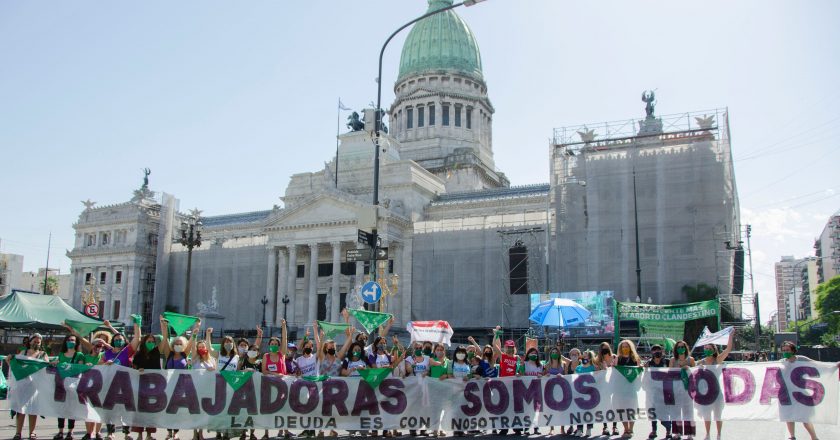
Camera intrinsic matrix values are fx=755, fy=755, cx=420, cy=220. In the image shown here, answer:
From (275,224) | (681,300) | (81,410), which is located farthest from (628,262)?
(81,410)

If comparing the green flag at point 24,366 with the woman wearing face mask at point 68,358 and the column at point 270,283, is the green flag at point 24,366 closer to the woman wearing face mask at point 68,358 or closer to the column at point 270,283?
the woman wearing face mask at point 68,358

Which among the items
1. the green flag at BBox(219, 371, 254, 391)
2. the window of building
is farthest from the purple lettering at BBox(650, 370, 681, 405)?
the window of building

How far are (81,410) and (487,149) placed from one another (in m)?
70.9

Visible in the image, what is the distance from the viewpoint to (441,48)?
82.8 m

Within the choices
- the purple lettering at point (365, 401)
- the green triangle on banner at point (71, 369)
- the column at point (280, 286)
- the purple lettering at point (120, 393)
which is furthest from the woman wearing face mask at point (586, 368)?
the column at point (280, 286)

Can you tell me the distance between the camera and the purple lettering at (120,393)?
14.1 m

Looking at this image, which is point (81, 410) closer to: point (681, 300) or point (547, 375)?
point (547, 375)

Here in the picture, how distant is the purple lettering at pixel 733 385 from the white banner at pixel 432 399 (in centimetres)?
2

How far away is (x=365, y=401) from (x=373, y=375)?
1.72ft

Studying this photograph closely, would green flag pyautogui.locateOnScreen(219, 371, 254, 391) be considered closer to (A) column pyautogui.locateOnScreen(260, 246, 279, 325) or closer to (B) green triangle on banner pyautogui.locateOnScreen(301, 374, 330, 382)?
(B) green triangle on banner pyautogui.locateOnScreen(301, 374, 330, 382)

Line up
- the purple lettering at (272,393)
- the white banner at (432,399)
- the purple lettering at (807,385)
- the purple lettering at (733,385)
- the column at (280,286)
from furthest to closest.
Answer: the column at (280,286)
the purple lettering at (272,393)
the purple lettering at (733,385)
the white banner at (432,399)
the purple lettering at (807,385)

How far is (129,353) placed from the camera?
1424 centimetres

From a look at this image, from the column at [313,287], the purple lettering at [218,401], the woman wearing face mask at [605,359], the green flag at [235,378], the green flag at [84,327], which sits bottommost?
the purple lettering at [218,401]

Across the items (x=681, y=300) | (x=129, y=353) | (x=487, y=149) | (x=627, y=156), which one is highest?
(x=487, y=149)
